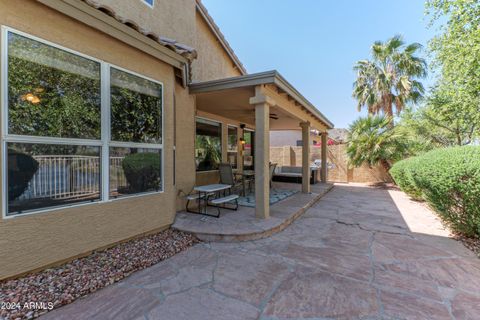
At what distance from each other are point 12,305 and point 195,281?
6.02 ft

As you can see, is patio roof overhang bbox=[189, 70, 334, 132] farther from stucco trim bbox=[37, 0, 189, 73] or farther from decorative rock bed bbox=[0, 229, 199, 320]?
decorative rock bed bbox=[0, 229, 199, 320]

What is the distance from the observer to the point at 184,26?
6.41 meters

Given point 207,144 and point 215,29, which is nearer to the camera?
point 207,144

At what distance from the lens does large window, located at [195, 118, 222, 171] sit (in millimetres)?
7434

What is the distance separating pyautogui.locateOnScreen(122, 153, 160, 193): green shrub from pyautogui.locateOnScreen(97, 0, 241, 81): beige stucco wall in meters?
3.22

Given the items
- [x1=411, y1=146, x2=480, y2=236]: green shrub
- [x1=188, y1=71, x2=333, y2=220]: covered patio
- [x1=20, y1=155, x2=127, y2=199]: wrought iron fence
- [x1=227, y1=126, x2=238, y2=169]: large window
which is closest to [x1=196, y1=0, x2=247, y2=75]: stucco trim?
[x1=188, y1=71, x2=333, y2=220]: covered patio

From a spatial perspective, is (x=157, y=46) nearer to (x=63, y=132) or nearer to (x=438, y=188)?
(x=63, y=132)

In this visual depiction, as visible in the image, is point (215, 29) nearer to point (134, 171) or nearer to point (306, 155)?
point (306, 155)

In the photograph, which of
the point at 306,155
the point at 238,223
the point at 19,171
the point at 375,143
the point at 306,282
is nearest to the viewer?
the point at 19,171

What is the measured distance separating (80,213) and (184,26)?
5.74m

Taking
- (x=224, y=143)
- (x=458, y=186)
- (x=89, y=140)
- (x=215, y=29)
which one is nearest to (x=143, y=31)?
(x=89, y=140)

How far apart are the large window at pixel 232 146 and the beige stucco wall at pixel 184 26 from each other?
7.70 ft

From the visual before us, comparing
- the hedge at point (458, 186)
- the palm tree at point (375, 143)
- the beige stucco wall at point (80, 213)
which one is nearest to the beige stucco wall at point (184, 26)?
the beige stucco wall at point (80, 213)

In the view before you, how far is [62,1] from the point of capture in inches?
109
